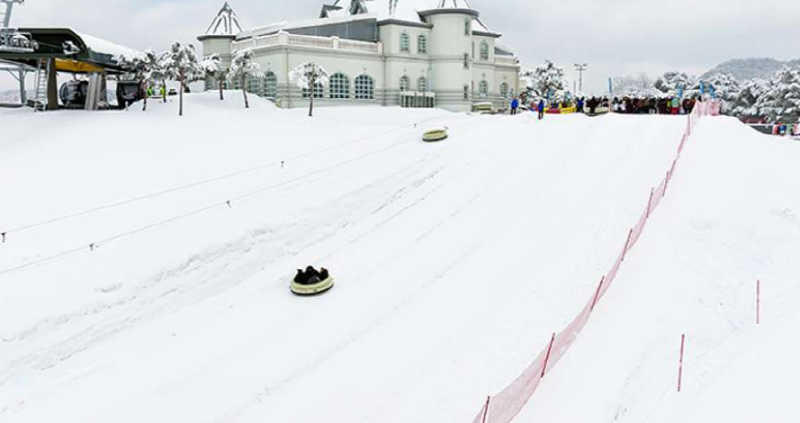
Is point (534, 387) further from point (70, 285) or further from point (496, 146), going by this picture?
point (496, 146)

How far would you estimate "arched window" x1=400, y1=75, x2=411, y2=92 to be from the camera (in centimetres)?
5616

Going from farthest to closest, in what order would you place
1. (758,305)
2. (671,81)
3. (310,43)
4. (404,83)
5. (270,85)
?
(671,81) → (404,83) → (270,85) → (310,43) → (758,305)

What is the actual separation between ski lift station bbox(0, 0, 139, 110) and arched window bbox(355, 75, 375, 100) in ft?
65.9

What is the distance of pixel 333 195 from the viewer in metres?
24.2

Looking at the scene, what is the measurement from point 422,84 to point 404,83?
2.20 meters

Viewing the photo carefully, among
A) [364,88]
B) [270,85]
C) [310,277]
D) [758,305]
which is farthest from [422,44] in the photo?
[758,305]

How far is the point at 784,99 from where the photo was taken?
8281 cm

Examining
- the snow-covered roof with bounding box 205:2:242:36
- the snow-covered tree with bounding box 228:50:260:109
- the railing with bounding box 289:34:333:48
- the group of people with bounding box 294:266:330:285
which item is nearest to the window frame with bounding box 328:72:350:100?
the railing with bounding box 289:34:333:48

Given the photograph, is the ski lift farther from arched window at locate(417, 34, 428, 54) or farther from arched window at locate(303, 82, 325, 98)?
arched window at locate(417, 34, 428, 54)

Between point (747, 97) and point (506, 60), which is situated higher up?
point (506, 60)

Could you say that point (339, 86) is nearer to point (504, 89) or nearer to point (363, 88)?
point (363, 88)

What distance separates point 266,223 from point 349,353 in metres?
9.13

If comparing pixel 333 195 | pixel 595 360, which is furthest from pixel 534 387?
pixel 333 195

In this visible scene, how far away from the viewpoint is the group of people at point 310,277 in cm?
1616
